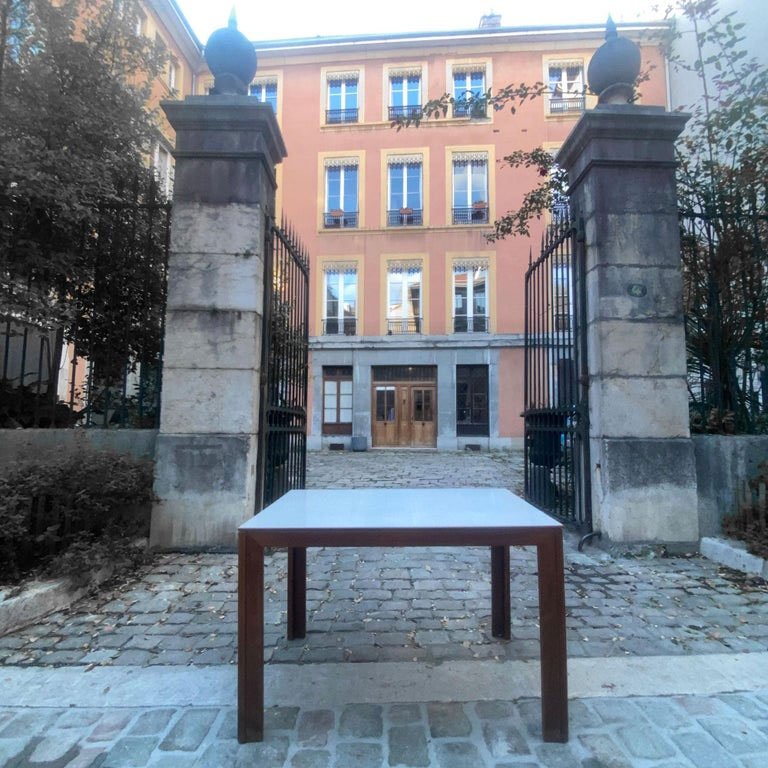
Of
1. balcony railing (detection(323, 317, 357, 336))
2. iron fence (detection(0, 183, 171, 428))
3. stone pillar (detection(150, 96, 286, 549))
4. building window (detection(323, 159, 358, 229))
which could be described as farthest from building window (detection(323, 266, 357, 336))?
stone pillar (detection(150, 96, 286, 549))

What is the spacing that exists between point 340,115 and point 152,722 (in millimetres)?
22173

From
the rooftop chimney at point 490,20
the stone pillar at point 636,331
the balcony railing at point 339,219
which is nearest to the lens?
the stone pillar at point 636,331

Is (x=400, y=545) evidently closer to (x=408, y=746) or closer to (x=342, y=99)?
(x=408, y=746)

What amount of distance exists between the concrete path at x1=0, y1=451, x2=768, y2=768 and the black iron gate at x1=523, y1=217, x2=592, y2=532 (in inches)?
48.8

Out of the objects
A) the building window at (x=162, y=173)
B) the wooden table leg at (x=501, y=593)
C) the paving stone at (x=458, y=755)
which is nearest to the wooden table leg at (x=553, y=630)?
the paving stone at (x=458, y=755)

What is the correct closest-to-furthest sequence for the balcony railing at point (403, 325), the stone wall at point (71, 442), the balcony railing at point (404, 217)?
the stone wall at point (71, 442) < the balcony railing at point (403, 325) < the balcony railing at point (404, 217)

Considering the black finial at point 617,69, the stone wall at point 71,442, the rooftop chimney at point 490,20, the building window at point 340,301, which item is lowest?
the stone wall at point 71,442

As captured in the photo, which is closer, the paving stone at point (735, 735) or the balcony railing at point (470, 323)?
the paving stone at point (735, 735)

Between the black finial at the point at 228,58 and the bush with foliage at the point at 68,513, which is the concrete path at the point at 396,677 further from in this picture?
the black finial at the point at 228,58

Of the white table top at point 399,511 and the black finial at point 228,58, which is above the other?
the black finial at point 228,58

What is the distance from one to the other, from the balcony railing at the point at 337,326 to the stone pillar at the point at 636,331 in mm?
15216

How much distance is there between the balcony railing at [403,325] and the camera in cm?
1970

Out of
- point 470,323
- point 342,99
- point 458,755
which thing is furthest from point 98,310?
point 342,99

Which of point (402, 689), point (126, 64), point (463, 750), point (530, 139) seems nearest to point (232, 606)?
point (402, 689)
